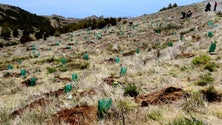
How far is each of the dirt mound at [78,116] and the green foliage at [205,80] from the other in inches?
107

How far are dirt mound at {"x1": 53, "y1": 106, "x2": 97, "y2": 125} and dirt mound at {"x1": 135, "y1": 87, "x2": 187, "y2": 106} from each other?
1122 millimetres

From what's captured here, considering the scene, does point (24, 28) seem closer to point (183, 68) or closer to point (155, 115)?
point (183, 68)

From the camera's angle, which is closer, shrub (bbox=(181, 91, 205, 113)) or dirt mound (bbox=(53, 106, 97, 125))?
shrub (bbox=(181, 91, 205, 113))

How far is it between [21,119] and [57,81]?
7129 mm

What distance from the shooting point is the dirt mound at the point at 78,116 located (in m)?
6.41

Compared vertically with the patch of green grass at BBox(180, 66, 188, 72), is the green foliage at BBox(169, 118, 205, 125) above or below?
below

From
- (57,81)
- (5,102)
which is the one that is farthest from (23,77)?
(5,102)

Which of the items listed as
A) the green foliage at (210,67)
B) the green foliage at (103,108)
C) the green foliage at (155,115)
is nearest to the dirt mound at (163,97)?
the green foliage at (155,115)

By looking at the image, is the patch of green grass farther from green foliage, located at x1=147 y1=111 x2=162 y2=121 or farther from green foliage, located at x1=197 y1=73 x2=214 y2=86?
green foliage, located at x1=147 y1=111 x2=162 y2=121

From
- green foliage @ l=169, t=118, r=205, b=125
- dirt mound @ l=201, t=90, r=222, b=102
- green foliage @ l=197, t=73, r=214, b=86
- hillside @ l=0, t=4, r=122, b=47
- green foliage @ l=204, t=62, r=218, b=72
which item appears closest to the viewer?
green foliage @ l=169, t=118, r=205, b=125

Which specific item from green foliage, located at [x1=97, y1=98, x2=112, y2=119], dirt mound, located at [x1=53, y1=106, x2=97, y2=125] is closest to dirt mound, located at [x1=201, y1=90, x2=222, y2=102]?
green foliage, located at [x1=97, y1=98, x2=112, y2=119]

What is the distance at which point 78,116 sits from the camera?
21.7ft

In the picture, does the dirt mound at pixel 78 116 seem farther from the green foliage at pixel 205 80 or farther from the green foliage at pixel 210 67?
the green foliage at pixel 210 67

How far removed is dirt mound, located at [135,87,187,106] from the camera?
7.04 metres
